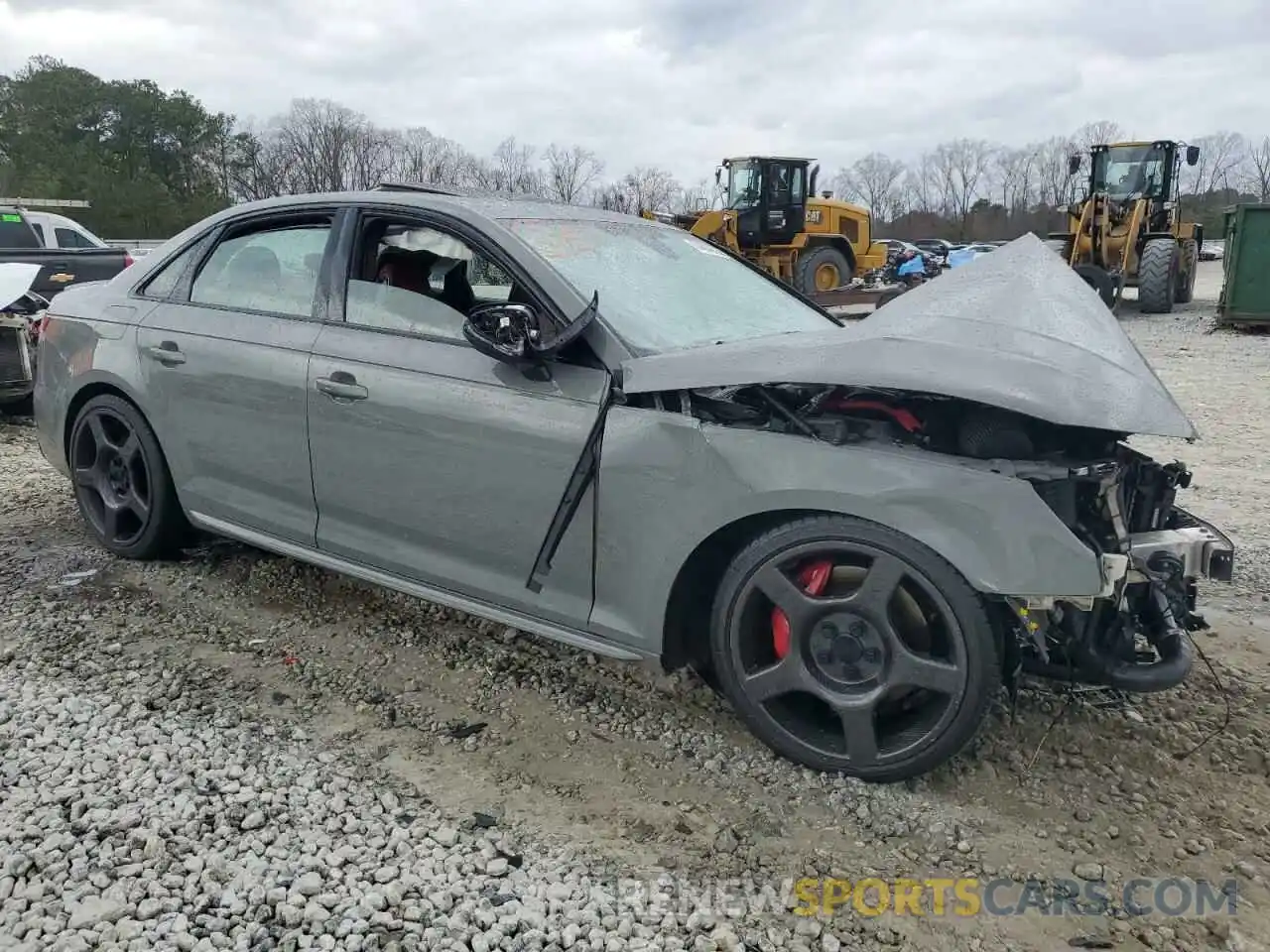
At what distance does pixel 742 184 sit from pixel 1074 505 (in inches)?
704

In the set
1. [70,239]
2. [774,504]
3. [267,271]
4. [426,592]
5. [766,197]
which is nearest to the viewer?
[774,504]

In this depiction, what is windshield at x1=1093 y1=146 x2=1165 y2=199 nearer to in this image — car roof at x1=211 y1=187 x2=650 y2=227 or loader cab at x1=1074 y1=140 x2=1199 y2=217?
loader cab at x1=1074 y1=140 x2=1199 y2=217

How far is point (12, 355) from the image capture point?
7.25 m

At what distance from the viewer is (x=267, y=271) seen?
149 inches

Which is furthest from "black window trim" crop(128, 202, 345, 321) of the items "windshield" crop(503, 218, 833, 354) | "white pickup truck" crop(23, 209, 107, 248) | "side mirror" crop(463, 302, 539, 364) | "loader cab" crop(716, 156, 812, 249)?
"loader cab" crop(716, 156, 812, 249)

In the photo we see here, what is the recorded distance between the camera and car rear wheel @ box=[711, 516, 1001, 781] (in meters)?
2.51

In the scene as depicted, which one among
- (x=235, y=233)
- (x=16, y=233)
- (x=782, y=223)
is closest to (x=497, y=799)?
(x=235, y=233)

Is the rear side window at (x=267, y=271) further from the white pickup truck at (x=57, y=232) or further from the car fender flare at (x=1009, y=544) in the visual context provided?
the white pickup truck at (x=57, y=232)

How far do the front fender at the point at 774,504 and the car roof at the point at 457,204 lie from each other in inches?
41.1

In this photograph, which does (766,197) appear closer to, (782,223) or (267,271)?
(782,223)

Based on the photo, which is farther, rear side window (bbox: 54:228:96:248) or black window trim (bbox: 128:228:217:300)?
rear side window (bbox: 54:228:96:248)

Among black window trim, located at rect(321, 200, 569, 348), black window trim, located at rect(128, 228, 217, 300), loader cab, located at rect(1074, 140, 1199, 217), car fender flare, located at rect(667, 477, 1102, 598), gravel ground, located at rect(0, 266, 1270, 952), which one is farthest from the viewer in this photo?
loader cab, located at rect(1074, 140, 1199, 217)

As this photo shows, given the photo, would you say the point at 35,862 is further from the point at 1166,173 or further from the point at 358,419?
the point at 1166,173

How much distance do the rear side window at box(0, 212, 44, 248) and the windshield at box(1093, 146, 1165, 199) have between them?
708 inches
